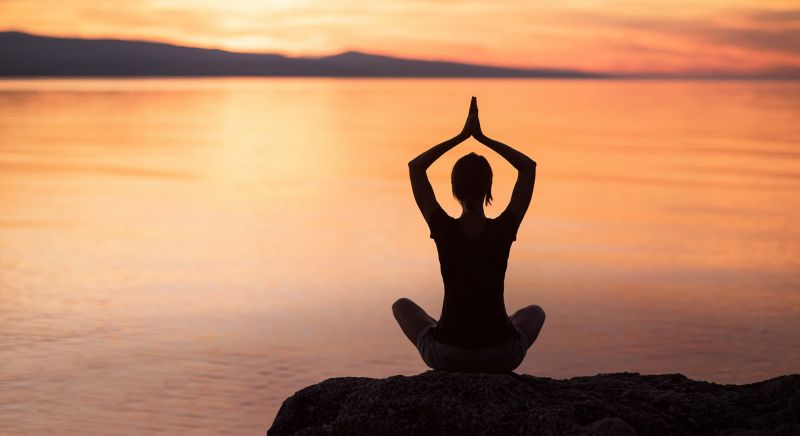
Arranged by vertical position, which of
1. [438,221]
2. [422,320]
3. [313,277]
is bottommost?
[313,277]

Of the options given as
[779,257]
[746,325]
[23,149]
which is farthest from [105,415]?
[23,149]

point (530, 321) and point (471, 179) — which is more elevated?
point (471, 179)

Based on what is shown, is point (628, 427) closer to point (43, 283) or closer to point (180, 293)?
point (180, 293)

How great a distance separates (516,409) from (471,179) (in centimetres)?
151

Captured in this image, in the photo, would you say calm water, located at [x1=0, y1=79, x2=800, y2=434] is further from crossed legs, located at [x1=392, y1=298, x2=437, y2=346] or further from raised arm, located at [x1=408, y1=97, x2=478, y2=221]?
raised arm, located at [x1=408, y1=97, x2=478, y2=221]

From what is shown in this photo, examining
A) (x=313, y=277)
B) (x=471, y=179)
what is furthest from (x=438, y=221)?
(x=313, y=277)

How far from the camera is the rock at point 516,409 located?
277 inches

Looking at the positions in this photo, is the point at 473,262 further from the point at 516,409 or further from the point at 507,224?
the point at 516,409

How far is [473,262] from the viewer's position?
283 inches

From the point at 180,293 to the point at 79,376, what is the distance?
361 centimetres

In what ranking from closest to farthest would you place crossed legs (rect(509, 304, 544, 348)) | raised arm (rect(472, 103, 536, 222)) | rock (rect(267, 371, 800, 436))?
rock (rect(267, 371, 800, 436)), raised arm (rect(472, 103, 536, 222)), crossed legs (rect(509, 304, 544, 348))

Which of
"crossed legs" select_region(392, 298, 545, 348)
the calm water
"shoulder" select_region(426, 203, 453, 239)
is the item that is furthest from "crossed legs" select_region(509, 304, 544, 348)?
the calm water

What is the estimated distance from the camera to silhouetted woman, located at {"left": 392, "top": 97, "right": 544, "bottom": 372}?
7.16m

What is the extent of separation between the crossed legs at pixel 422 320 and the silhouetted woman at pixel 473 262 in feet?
0.67
